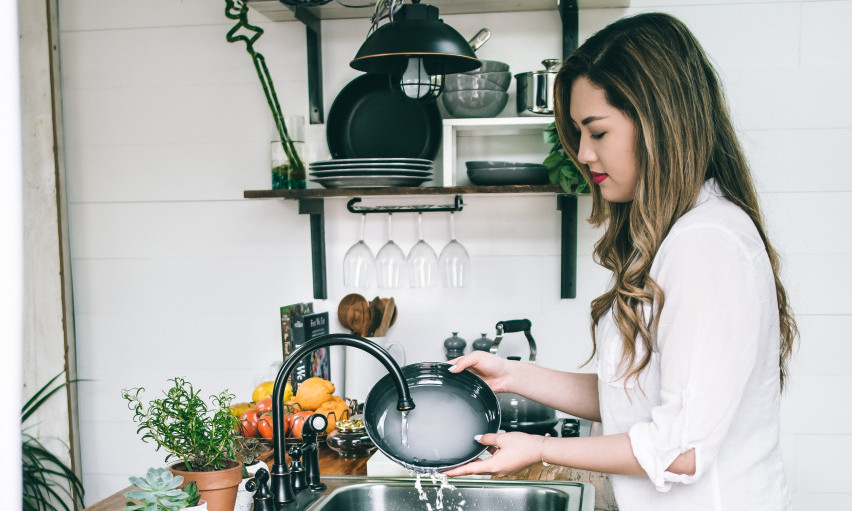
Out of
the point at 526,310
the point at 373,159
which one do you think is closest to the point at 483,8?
the point at 373,159

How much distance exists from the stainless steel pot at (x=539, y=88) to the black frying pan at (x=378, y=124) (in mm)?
313

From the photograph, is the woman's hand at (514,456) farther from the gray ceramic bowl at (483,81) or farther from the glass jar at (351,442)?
the gray ceramic bowl at (483,81)

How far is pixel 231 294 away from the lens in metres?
2.43

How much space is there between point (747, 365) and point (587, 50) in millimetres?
562

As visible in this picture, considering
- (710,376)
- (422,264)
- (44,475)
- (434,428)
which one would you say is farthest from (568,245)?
(44,475)

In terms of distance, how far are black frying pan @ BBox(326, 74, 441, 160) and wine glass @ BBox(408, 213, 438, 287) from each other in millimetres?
323

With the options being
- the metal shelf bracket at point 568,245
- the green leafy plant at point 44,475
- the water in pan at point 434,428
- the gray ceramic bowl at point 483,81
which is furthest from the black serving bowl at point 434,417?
the green leafy plant at point 44,475

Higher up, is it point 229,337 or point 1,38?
point 1,38

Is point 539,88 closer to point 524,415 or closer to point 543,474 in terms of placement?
point 524,415

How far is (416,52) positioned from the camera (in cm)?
137

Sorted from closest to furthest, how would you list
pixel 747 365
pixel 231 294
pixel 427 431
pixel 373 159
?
pixel 747 365 → pixel 427 431 → pixel 373 159 → pixel 231 294

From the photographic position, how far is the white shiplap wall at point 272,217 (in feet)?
6.95

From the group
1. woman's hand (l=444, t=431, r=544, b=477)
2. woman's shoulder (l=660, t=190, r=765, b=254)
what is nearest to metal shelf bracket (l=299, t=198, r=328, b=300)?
woman's hand (l=444, t=431, r=544, b=477)

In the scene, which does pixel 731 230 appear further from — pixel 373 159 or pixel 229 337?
pixel 229 337
